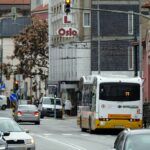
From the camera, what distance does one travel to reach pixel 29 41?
97438mm

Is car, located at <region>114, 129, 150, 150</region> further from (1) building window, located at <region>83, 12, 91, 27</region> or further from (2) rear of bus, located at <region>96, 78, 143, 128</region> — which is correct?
(1) building window, located at <region>83, 12, 91, 27</region>

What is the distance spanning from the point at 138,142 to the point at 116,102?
1028 inches

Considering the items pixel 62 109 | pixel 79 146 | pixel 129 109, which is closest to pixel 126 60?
pixel 62 109

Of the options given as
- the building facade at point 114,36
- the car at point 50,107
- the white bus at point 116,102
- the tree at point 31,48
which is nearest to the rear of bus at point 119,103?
the white bus at point 116,102

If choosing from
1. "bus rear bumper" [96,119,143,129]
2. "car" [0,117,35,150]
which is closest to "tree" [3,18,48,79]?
"bus rear bumper" [96,119,143,129]

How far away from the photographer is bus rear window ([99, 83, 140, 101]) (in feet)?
134

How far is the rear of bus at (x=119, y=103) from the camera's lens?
1610 inches

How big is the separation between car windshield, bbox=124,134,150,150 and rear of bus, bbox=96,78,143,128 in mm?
25547

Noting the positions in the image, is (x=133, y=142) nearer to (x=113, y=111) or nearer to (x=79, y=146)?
(x=79, y=146)

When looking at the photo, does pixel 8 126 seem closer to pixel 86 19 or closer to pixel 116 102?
pixel 116 102

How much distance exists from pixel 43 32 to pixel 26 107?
142 ft

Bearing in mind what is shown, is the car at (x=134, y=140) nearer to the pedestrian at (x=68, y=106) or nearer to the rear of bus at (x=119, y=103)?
the rear of bus at (x=119, y=103)

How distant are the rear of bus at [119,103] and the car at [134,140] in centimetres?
2528

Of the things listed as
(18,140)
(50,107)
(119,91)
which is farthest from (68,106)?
(18,140)
